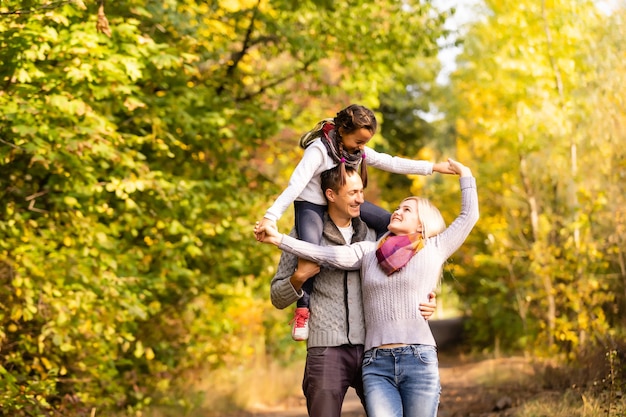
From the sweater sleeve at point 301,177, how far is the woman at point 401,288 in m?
0.22

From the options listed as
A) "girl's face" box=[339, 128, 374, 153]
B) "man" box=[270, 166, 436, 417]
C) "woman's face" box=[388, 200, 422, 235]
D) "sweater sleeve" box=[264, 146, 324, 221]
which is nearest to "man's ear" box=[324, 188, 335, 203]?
"man" box=[270, 166, 436, 417]

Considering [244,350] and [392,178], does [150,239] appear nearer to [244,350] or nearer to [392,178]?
[244,350]

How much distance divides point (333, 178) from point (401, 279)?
623mm

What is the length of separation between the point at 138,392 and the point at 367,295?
5593 mm

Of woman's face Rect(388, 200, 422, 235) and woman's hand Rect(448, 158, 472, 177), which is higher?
woman's hand Rect(448, 158, 472, 177)

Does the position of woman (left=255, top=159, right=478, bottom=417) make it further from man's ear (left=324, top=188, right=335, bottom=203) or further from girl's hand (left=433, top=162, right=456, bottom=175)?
man's ear (left=324, top=188, right=335, bottom=203)

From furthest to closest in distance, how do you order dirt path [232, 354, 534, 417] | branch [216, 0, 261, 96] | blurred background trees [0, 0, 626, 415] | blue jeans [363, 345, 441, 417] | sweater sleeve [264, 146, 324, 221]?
branch [216, 0, 261, 96], dirt path [232, 354, 534, 417], blurred background trees [0, 0, 626, 415], sweater sleeve [264, 146, 324, 221], blue jeans [363, 345, 441, 417]

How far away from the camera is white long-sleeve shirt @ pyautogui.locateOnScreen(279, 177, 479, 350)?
3664mm

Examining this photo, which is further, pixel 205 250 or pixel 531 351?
pixel 531 351

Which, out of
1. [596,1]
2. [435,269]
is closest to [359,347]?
[435,269]

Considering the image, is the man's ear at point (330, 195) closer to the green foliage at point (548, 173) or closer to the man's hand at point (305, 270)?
the man's hand at point (305, 270)

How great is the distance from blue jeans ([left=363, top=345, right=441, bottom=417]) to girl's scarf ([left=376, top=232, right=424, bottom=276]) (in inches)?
14.0

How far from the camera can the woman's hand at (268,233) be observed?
3.72m

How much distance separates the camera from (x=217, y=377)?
12.2m
